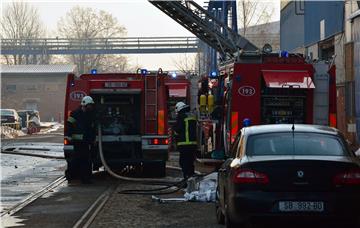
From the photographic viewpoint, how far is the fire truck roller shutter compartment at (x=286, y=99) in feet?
52.3

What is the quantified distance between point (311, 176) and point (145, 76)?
8.77 m

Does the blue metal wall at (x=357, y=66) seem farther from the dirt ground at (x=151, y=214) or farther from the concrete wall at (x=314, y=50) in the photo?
the dirt ground at (x=151, y=214)

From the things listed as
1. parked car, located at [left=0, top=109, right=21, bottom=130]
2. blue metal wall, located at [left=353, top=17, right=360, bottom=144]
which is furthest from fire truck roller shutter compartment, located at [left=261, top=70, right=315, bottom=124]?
parked car, located at [left=0, top=109, right=21, bottom=130]

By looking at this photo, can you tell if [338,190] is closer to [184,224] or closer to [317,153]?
[317,153]

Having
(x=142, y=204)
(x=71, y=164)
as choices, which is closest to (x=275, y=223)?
(x=142, y=204)

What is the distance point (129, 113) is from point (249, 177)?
909 centimetres

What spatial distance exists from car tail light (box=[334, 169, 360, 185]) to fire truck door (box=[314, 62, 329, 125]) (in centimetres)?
840

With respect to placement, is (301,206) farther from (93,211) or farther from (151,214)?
(93,211)

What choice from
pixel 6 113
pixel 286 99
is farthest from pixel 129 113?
pixel 6 113

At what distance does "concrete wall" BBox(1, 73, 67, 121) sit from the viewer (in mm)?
83438

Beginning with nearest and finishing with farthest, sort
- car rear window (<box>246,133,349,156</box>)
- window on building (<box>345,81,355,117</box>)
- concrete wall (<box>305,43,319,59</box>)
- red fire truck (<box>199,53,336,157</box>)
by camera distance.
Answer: car rear window (<box>246,133,349,156</box>) → red fire truck (<box>199,53,336,157</box>) → window on building (<box>345,81,355,117</box>) → concrete wall (<box>305,43,319,59</box>)

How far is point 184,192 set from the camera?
1365 cm

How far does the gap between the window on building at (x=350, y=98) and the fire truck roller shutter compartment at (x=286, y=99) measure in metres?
7.05

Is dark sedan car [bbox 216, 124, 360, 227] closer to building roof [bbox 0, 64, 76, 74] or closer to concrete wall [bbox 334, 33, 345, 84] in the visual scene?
concrete wall [bbox 334, 33, 345, 84]
